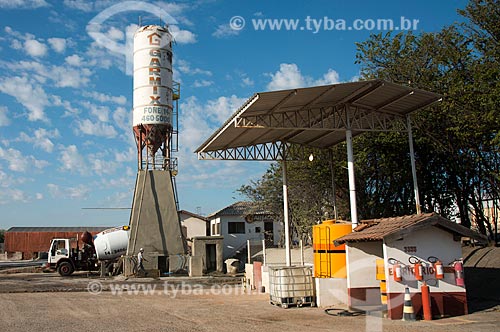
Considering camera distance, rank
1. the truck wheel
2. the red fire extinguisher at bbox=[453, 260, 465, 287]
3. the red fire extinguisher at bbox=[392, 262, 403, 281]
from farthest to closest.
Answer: the truck wheel < the red fire extinguisher at bbox=[453, 260, 465, 287] < the red fire extinguisher at bbox=[392, 262, 403, 281]

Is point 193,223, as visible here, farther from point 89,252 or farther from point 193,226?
point 89,252

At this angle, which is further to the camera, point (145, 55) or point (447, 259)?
point (145, 55)

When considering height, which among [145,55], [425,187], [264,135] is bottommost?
[425,187]

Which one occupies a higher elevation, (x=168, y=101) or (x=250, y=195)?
(x=168, y=101)

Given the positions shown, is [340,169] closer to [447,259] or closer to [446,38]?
[446,38]

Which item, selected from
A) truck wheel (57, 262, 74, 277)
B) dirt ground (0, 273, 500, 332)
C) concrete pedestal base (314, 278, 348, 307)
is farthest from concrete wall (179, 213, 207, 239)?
concrete pedestal base (314, 278, 348, 307)

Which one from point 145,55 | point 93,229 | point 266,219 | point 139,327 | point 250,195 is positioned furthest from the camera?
point 93,229

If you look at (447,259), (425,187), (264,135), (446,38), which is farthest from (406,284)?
(425,187)

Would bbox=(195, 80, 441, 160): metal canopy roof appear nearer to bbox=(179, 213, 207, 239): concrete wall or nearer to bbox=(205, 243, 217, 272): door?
bbox=(205, 243, 217, 272): door

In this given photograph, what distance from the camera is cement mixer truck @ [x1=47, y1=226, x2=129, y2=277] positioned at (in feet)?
114

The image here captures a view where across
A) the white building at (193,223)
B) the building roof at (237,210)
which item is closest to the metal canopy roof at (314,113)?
the building roof at (237,210)

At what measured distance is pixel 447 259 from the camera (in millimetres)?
14219

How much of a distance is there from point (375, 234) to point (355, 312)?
2.63m

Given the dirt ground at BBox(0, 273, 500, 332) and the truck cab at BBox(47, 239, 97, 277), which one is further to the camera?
the truck cab at BBox(47, 239, 97, 277)
